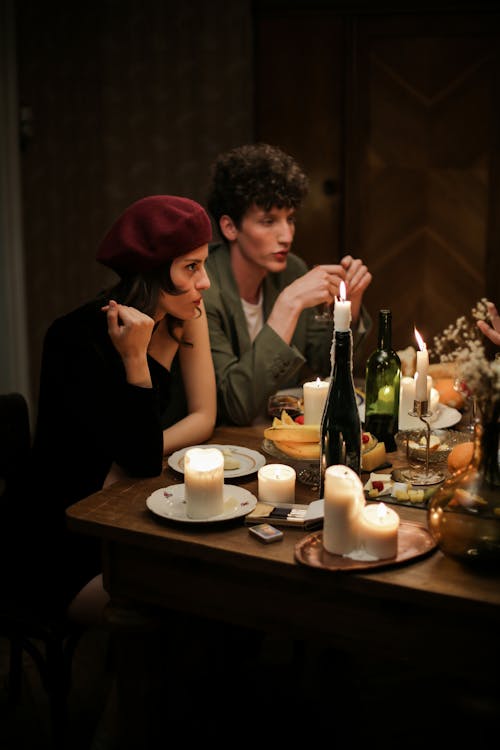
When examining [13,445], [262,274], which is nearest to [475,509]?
[13,445]

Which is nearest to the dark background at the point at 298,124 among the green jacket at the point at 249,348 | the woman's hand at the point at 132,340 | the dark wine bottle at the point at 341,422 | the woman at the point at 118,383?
the green jacket at the point at 249,348

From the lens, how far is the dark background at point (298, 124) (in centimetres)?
345

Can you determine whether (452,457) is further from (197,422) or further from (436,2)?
(436,2)

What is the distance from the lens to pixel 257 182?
2.37 m

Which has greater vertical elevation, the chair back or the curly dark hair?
the curly dark hair

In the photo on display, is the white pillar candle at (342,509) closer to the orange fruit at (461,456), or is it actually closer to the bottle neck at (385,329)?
the orange fruit at (461,456)

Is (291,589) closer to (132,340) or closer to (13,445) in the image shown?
(132,340)

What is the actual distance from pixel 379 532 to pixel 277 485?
0.27 metres

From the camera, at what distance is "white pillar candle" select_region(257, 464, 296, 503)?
142 cm

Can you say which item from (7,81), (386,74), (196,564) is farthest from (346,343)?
(7,81)

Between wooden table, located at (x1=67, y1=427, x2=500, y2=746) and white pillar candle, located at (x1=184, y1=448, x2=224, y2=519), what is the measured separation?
0.03 m

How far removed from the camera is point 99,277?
4.08 meters

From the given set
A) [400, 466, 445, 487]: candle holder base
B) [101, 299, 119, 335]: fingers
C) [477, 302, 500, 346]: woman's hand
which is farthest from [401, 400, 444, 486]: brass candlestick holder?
[101, 299, 119, 335]: fingers

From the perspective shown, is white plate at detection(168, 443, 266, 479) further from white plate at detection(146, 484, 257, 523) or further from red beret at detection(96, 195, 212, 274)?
red beret at detection(96, 195, 212, 274)
